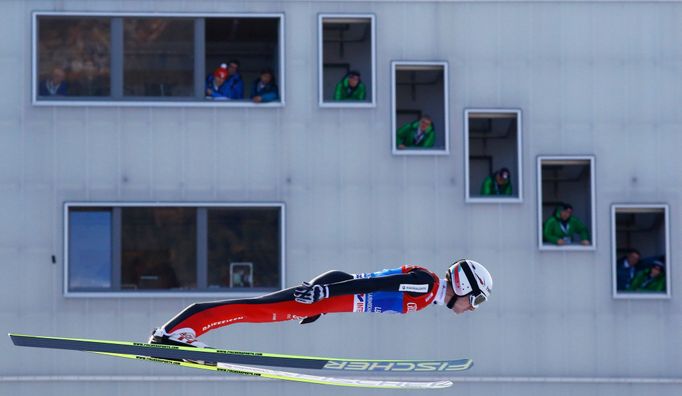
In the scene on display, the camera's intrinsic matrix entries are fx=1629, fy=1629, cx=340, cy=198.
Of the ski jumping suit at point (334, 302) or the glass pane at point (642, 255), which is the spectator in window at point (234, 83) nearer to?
the glass pane at point (642, 255)

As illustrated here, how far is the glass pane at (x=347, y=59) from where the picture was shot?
88.7 ft

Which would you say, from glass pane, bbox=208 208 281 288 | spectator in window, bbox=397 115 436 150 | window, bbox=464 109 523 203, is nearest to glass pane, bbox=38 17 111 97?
glass pane, bbox=208 208 281 288

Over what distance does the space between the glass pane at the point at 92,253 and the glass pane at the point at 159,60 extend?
221 cm

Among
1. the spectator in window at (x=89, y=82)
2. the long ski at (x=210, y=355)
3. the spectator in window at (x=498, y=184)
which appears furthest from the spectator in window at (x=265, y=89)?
the long ski at (x=210, y=355)

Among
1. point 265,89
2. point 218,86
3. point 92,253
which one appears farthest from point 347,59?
point 92,253

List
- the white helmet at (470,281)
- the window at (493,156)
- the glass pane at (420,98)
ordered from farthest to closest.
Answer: the glass pane at (420,98) → the window at (493,156) → the white helmet at (470,281)

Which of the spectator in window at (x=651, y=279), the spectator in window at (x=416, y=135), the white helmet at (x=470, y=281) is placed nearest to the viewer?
the white helmet at (x=470, y=281)

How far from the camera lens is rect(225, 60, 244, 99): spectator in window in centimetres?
2678

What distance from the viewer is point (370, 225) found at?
26844mm

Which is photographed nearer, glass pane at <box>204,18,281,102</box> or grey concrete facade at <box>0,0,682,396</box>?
grey concrete facade at <box>0,0,682,396</box>

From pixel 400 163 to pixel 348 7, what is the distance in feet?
8.95

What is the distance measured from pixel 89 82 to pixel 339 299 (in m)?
10.1

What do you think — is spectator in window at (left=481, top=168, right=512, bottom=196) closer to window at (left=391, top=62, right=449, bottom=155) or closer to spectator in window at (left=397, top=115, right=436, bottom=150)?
window at (left=391, top=62, right=449, bottom=155)

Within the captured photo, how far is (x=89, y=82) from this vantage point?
26.7 m
